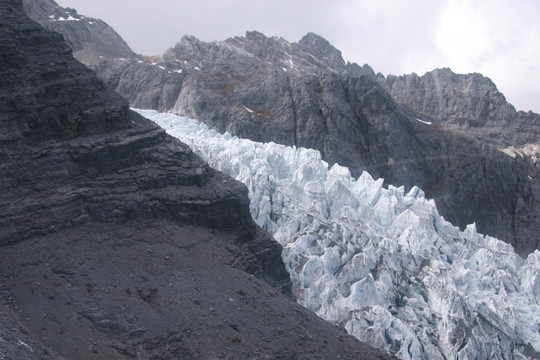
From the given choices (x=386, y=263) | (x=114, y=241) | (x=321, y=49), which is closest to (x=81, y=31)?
(x=321, y=49)

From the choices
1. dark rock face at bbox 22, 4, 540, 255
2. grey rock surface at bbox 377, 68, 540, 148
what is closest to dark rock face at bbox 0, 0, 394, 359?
dark rock face at bbox 22, 4, 540, 255

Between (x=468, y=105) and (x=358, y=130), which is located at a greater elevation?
(x=468, y=105)

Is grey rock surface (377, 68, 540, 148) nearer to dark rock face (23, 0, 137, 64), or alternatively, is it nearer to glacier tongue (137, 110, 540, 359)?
glacier tongue (137, 110, 540, 359)

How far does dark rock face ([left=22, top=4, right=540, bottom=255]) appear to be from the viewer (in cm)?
6216

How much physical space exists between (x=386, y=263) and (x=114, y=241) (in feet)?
65.5

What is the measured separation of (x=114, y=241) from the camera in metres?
24.5

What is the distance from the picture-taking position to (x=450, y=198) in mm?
62750

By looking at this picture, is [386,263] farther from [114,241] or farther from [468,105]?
[468,105]

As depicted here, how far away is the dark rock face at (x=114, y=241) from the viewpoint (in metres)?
20.6

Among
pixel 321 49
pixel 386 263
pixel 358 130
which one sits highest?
pixel 321 49

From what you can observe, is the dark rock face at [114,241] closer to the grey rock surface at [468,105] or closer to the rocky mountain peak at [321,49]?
the grey rock surface at [468,105]

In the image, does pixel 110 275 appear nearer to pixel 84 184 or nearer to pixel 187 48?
pixel 84 184

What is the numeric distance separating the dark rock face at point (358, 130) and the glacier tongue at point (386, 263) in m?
13.3

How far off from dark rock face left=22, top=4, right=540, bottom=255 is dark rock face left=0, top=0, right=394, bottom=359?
109ft
